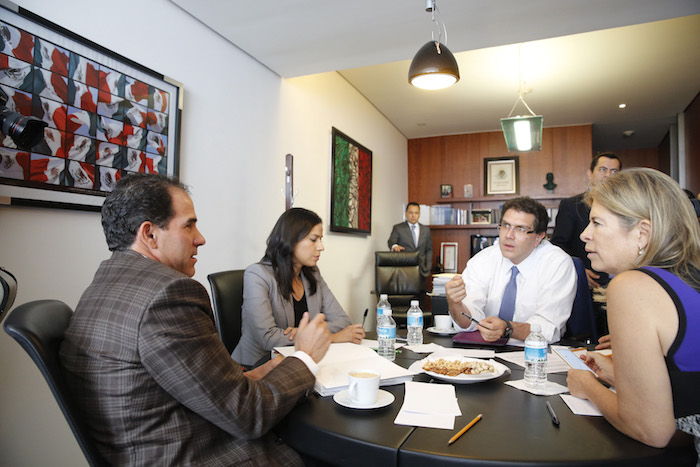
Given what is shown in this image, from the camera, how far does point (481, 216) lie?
669 centimetres

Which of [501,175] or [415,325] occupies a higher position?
[501,175]

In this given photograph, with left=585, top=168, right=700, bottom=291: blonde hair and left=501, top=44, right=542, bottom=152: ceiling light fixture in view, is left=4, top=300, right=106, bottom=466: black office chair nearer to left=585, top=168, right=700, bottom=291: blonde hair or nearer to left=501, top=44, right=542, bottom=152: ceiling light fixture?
left=585, top=168, right=700, bottom=291: blonde hair

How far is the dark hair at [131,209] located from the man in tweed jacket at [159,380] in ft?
0.28

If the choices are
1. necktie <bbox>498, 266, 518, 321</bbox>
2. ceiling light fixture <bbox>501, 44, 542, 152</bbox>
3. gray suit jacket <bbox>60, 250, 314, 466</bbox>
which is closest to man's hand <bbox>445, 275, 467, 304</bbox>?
necktie <bbox>498, 266, 518, 321</bbox>

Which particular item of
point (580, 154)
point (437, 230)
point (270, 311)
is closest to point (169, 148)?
point (270, 311)

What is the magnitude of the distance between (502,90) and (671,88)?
1933 millimetres

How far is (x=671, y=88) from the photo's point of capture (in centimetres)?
495

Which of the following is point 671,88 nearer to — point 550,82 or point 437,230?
point 550,82

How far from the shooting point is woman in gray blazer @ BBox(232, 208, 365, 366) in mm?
1960

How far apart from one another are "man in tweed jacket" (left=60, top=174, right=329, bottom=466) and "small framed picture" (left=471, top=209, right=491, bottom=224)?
6032mm

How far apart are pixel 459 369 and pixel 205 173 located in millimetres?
2011

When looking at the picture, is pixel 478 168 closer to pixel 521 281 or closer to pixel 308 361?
pixel 521 281

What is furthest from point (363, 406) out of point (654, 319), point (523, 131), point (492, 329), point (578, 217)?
point (523, 131)

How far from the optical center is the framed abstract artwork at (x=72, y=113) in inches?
65.1
